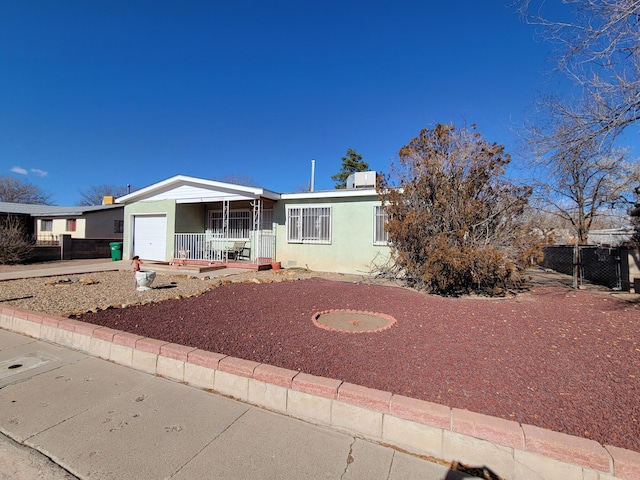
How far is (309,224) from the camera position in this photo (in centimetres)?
1185

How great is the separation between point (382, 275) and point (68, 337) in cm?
754

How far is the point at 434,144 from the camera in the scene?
769 centimetres

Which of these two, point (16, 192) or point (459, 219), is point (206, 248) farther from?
point (16, 192)

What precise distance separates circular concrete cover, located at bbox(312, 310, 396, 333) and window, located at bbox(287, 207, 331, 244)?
20.5 ft

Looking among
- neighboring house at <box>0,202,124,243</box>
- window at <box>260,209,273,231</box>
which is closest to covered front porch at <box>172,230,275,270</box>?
window at <box>260,209,273,231</box>

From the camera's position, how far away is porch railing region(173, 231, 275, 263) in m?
12.4

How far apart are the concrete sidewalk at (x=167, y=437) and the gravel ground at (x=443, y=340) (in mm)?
601

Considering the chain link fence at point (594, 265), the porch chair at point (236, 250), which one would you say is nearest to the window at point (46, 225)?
the porch chair at point (236, 250)

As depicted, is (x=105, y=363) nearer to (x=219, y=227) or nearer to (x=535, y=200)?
(x=219, y=227)

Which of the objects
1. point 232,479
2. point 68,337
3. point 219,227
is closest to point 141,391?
point 232,479

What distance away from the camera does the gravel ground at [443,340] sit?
8.30 feet

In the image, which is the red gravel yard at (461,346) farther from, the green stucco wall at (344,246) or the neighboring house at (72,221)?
the neighboring house at (72,221)

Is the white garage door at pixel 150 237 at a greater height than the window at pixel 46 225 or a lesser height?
lesser

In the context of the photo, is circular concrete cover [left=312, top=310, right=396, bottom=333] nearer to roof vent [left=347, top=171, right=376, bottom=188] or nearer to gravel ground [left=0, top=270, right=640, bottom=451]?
gravel ground [left=0, top=270, right=640, bottom=451]
